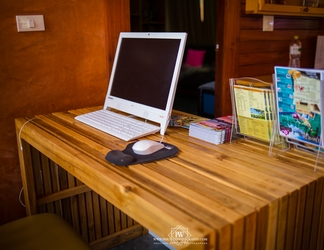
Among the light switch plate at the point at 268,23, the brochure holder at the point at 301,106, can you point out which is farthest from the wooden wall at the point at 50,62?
the light switch plate at the point at 268,23

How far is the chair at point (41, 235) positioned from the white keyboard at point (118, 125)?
15.5 inches

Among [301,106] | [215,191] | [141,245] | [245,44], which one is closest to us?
[215,191]

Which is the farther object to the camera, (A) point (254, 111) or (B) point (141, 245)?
(B) point (141, 245)

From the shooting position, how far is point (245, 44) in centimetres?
279

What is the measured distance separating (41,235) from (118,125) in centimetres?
50

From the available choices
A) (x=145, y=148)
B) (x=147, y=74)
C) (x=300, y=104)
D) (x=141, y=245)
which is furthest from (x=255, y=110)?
(x=141, y=245)

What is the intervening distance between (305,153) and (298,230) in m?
0.29

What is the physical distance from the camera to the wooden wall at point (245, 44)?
2.65 m

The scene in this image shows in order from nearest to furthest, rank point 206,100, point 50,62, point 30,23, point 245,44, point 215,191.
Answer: point 215,191 → point 30,23 → point 50,62 → point 245,44 → point 206,100

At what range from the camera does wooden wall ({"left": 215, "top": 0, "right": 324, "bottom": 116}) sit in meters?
2.65

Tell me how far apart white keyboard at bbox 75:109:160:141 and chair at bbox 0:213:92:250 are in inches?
15.5

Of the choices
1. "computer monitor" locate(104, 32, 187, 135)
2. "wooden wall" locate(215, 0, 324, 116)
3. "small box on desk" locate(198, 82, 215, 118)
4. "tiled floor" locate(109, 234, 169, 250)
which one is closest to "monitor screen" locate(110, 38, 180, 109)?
"computer monitor" locate(104, 32, 187, 135)

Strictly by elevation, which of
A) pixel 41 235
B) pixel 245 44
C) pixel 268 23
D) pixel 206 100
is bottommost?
pixel 206 100

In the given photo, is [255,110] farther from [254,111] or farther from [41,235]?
[41,235]
